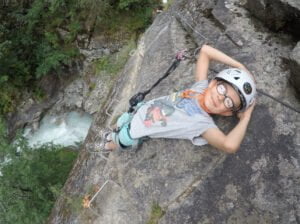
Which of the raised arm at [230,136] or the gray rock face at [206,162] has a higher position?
the raised arm at [230,136]

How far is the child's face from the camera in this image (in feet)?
11.5

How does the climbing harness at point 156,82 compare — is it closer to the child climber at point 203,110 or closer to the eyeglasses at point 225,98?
the child climber at point 203,110

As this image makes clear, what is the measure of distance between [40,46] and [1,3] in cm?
160

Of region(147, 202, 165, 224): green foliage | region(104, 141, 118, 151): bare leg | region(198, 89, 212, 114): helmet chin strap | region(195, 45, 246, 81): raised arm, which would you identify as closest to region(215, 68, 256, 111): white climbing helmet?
region(198, 89, 212, 114): helmet chin strap

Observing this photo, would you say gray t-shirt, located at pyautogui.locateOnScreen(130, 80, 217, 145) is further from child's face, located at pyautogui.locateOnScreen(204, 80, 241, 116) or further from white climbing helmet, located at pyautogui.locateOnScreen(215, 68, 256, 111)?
white climbing helmet, located at pyautogui.locateOnScreen(215, 68, 256, 111)

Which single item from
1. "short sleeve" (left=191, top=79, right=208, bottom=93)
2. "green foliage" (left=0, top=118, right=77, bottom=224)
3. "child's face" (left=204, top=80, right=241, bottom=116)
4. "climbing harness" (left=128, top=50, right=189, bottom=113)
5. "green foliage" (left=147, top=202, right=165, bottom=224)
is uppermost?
"child's face" (left=204, top=80, right=241, bottom=116)

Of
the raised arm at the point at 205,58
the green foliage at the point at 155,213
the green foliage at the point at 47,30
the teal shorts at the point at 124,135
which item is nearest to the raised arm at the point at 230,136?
the raised arm at the point at 205,58

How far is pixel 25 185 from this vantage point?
293 inches

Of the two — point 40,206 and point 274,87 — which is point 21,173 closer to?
point 40,206

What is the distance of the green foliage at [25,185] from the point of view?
23.6 feet

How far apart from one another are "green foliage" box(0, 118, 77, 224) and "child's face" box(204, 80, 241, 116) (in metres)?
4.21

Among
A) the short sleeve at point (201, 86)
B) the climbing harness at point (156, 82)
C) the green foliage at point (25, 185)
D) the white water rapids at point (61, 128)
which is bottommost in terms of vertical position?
the white water rapids at point (61, 128)

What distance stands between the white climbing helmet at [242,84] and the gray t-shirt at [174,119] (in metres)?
0.32

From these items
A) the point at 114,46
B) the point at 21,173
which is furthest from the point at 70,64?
the point at 21,173
